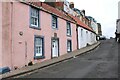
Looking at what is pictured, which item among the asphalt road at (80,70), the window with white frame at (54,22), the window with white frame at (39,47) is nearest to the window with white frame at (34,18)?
the window with white frame at (39,47)

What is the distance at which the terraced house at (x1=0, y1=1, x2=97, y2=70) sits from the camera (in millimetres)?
18578

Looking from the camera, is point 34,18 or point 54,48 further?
point 54,48

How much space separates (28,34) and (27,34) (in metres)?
0.18

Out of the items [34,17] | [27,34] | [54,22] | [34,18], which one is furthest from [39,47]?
[54,22]

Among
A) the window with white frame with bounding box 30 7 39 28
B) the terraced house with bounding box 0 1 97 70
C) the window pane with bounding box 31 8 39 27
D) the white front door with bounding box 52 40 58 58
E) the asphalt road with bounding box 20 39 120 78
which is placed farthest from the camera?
the white front door with bounding box 52 40 58 58

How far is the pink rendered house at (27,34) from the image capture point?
61.0 feet

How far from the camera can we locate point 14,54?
1897 centimetres

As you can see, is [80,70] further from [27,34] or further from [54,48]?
[54,48]

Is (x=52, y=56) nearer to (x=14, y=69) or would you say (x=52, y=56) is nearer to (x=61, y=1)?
(x=14, y=69)

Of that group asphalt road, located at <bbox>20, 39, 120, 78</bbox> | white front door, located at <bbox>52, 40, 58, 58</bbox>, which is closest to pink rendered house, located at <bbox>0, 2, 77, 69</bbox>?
white front door, located at <bbox>52, 40, 58, 58</bbox>

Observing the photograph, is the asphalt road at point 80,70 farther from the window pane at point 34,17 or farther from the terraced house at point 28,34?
the window pane at point 34,17

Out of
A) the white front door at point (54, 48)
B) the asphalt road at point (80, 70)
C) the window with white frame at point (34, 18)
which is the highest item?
the window with white frame at point (34, 18)

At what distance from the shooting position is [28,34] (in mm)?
21266

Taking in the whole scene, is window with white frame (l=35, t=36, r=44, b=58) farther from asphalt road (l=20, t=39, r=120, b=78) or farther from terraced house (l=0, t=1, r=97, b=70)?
asphalt road (l=20, t=39, r=120, b=78)
